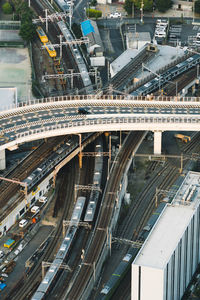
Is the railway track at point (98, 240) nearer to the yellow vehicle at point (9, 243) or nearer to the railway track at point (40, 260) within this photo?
the railway track at point (40, 260)

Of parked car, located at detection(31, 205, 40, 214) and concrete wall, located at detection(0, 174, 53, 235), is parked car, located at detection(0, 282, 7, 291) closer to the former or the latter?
concrete wall, located at detection(0, 174, 53, 235)

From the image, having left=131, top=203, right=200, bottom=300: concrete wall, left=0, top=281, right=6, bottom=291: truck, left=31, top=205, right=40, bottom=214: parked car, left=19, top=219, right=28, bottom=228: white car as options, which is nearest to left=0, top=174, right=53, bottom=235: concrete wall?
left=31, top=205, right=40, bottom=214: parked car

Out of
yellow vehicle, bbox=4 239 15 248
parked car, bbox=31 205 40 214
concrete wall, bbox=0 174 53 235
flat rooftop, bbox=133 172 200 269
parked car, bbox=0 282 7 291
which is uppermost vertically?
flat rooftop, bbox=133 172 200 269

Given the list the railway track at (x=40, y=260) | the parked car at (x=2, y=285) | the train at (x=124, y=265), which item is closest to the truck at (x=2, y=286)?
the parked car at (x=2, y=285)

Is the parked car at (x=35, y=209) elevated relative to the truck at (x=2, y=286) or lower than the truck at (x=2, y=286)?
elevated

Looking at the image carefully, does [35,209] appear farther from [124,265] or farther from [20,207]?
[124,265]

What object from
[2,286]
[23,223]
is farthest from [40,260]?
[23,223]

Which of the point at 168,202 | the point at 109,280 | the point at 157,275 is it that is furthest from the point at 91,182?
the point at 157,275

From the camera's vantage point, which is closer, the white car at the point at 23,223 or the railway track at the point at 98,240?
the railway track at the point at 98,240
